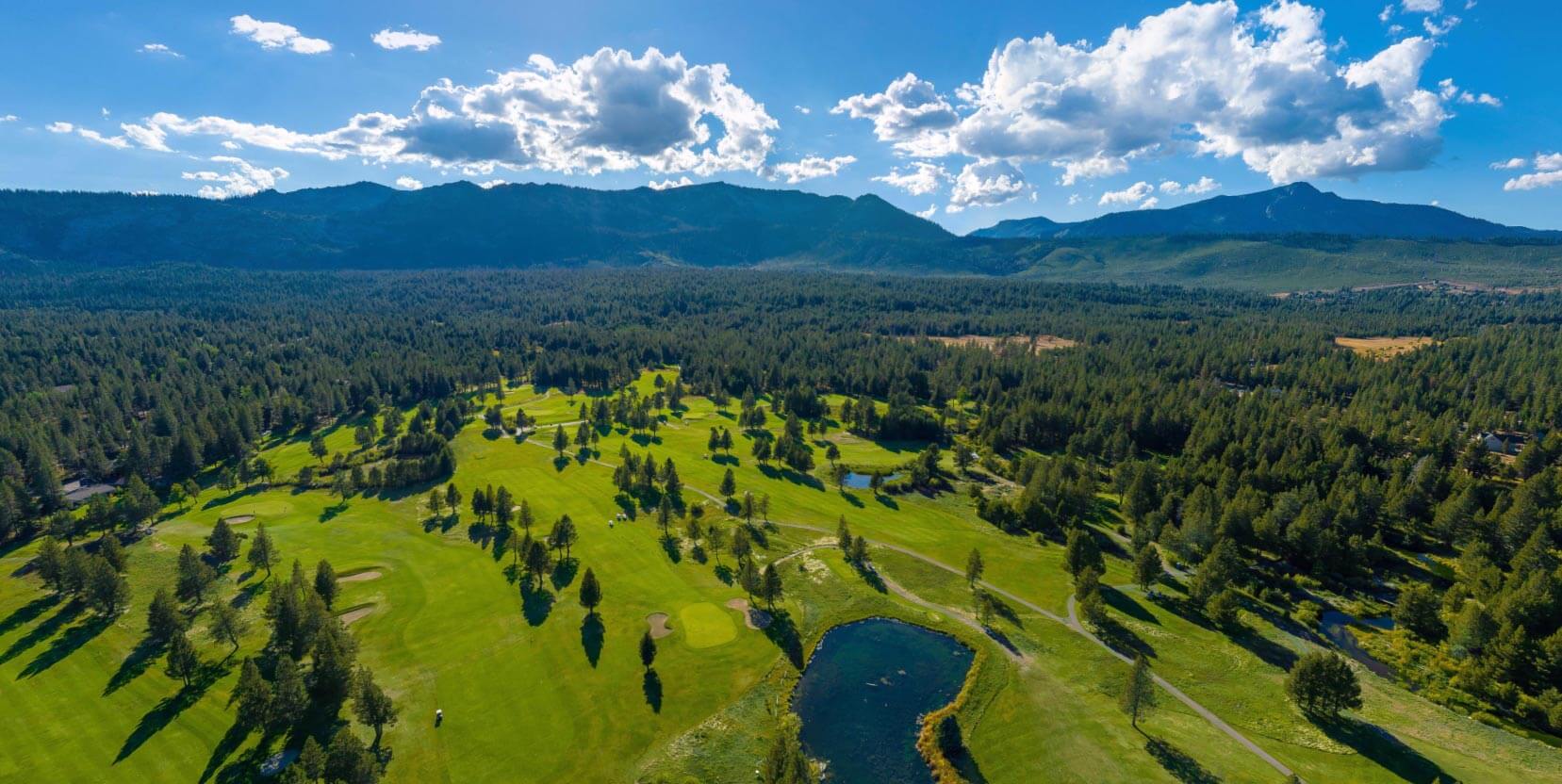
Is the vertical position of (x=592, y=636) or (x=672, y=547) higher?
(x=592, y=636)

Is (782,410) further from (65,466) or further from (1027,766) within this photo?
(65,466)

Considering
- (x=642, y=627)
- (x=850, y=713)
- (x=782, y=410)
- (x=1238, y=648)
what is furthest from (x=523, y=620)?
(x=782, y=410)

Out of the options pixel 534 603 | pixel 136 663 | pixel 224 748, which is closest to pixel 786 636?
pixel 534 603

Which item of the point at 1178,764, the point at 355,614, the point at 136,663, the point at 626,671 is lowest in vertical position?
the point at 355,614

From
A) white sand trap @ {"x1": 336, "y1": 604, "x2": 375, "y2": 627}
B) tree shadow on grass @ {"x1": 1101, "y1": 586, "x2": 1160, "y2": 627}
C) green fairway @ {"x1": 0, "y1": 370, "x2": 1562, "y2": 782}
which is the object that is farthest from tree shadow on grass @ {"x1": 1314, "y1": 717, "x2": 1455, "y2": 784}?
white sand trap @ {"x1": 336, "y1": 604, "x2": 375, "y2": 627}

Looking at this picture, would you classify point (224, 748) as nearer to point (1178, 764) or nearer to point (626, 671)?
point (626, 671)

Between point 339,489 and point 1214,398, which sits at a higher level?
point 1214,398

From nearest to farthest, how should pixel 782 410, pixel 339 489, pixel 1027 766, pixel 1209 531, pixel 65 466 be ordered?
pixel 1027 766 → pixel 1209 531 → pixel 339 489 → pixel 65 466 → pixel 782 410
